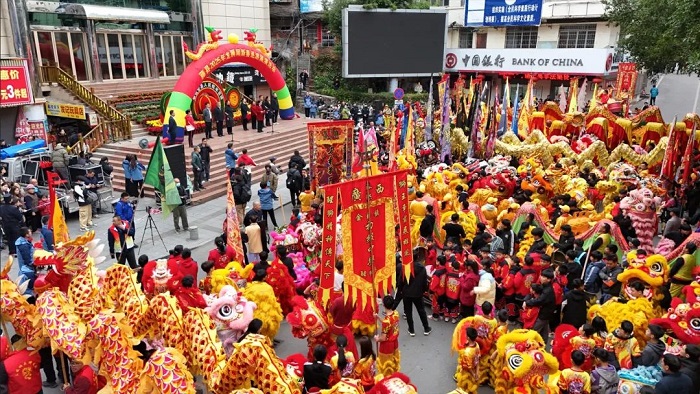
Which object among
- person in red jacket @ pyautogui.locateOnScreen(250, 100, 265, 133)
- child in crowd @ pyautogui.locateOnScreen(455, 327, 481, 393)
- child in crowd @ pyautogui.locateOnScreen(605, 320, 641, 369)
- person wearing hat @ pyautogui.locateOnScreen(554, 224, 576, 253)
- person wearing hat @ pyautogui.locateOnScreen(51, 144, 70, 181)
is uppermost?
person in red jacket @ pyautogui.locateOnScreen(250, 100, 265, 133)

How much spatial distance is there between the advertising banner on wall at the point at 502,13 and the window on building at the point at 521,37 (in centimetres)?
Result: 192

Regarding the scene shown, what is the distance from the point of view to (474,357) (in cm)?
575

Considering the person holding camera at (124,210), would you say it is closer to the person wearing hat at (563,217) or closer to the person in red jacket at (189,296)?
the person in red jacket at (189,296)

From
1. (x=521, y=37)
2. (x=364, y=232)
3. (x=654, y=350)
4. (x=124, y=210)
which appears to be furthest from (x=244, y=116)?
(x=521, y=37)

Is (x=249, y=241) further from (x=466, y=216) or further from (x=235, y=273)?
(x=466, y=216)

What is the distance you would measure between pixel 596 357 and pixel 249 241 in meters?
5.62

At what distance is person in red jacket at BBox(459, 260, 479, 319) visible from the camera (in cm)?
717

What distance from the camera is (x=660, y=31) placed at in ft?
55.3

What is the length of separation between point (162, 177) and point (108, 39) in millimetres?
14147

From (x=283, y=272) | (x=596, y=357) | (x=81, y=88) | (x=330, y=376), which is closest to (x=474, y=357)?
(x=596, y=357)

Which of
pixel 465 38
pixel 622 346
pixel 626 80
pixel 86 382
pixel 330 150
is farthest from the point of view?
pixel 465 38

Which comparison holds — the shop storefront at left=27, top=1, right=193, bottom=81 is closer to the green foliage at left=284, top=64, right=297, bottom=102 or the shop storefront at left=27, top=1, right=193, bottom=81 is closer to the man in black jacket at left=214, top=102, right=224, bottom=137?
the man in black jacket at left=214, top=102, right=224, bottom=137

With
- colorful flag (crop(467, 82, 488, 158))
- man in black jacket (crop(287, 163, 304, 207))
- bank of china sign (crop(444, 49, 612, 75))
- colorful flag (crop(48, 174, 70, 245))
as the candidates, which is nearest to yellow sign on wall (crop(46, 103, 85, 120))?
man in black jacket (crop(287, 163, 304, 207))

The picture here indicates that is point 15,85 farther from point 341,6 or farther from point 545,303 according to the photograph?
point 341,6
